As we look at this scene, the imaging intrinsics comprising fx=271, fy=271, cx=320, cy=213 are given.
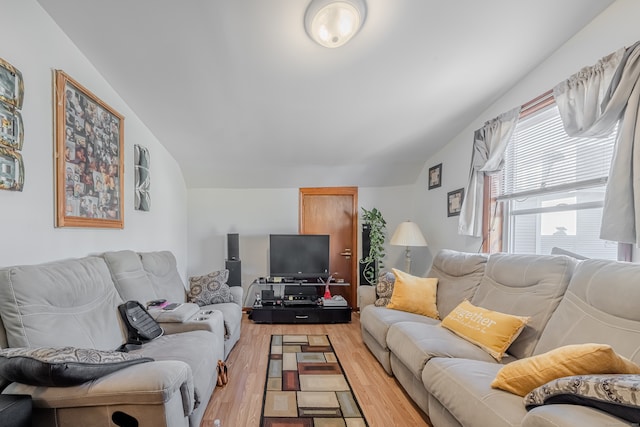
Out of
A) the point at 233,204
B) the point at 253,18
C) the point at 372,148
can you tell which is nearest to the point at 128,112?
the point at 253,18

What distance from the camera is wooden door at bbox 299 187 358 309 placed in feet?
14.1

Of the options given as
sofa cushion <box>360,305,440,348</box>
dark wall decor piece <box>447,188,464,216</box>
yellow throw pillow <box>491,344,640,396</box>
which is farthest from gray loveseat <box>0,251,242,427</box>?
dark wall decor piece <box>447,188,464,216</box>

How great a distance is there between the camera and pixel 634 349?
3.91 feet

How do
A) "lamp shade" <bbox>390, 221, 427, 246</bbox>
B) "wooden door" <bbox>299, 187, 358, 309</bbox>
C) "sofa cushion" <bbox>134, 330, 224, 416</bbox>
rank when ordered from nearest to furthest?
1. "sofa cushion" <bbox>134, 330, 224, 416</bbox>
2. "lamp shade" <bbox>390, 221, 427, 246</bbox>
3. "wooden door" <bbox>299, 187, 358, 309</bbox>

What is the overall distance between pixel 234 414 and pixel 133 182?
7.32 feet

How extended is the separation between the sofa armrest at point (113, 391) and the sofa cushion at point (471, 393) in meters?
1.31

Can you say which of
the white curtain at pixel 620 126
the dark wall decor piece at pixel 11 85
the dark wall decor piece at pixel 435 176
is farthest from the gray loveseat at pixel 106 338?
the dark wall decor piece at pixel 435 176

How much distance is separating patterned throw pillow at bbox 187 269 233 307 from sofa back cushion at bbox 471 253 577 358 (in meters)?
2.40

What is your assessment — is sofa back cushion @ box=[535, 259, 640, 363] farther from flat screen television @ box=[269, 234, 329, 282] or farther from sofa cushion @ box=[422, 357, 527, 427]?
flat screen television @ box=[269, 234, 329, 282]

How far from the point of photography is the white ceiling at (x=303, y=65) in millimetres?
1688

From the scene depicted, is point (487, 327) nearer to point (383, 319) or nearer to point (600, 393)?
point (383, 319)

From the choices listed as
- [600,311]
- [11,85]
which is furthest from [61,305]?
[600,311]

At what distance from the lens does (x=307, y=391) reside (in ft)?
6.70

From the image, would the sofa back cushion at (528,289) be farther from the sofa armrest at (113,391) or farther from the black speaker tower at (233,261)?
the black speaker tower at (233,261)
